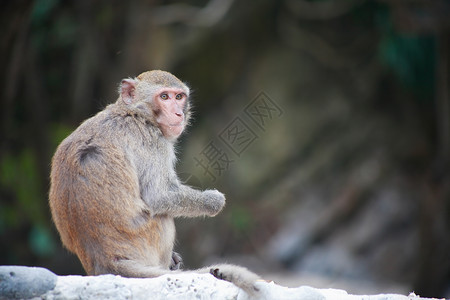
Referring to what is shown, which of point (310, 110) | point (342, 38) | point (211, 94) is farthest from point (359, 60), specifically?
point (211, 94)

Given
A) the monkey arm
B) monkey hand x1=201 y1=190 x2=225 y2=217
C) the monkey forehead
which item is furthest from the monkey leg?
the monkey forehead

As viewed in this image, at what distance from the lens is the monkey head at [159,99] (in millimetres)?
5168

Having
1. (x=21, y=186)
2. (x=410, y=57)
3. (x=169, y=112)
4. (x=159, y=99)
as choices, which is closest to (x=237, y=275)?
(x=169, y=112)

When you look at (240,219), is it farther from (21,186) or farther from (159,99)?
(159,99)

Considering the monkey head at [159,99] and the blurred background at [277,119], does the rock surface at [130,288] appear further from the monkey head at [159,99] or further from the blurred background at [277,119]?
the blurred background at [277,119]

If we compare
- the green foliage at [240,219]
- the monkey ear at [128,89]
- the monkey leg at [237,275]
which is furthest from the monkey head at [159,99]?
the green foliage at [240,219]

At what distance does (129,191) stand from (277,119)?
340 inches

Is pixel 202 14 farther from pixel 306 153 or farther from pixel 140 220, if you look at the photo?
pixel 140 220

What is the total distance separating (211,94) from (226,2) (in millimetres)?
2172

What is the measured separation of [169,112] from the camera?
5.18 metres

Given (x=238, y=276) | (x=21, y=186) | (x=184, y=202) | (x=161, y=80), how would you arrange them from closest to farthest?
(x=238, y=276) → (x=184, y=202) → (x=161, y=80) → (x=21, y=186)

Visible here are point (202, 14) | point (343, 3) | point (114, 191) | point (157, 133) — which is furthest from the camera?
point (343, 3)

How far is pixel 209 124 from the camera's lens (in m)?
13.0

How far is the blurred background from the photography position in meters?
11.0
